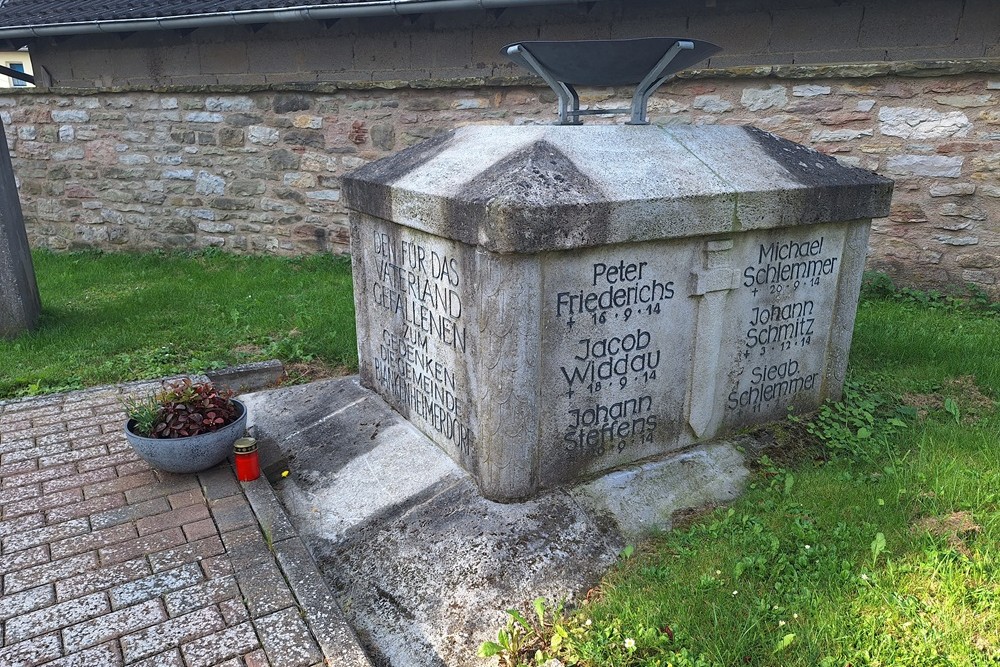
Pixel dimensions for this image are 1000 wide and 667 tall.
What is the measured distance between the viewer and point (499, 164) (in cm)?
291

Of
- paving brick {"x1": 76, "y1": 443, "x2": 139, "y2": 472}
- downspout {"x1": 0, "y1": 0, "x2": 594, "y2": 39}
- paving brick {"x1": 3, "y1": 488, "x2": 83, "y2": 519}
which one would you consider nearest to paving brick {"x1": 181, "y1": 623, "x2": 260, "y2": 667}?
paving brick {"x1": 3, "y1": 488, "x2": 83, "y2": 519}

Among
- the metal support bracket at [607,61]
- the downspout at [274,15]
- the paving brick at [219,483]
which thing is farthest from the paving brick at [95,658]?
the downspout at [274,15]

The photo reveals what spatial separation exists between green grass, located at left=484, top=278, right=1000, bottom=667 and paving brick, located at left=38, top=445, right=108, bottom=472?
2.48 meters

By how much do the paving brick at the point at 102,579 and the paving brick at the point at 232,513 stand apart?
347mm

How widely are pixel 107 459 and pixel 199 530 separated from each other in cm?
99

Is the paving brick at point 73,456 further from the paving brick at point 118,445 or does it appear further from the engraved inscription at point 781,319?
the engraved inscription at point 781,319

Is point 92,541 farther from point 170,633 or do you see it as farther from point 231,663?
point 231,663

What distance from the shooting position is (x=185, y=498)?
3.34 meters

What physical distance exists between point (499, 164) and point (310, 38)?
20.0 ft

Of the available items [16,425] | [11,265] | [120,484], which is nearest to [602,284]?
[120,484]

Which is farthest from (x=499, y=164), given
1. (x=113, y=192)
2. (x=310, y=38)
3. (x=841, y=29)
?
(x=113, y=192)

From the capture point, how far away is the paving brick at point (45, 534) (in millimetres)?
2998

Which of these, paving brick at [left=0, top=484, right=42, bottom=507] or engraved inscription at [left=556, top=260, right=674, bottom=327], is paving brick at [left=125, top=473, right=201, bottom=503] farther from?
engraved inscription at [left=556, top=260, right=674, bottom=327]

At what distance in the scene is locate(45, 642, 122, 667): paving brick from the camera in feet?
7.73
